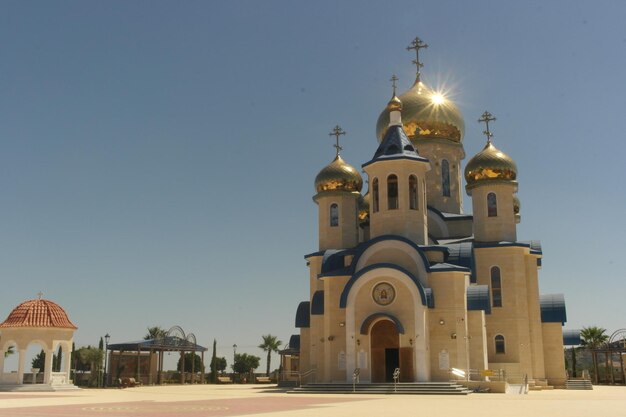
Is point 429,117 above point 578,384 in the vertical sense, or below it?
above

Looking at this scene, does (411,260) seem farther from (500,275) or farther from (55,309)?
(55,309)

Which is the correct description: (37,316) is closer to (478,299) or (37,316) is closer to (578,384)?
(478,299)

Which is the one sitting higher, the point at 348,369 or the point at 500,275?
the point at 500,275

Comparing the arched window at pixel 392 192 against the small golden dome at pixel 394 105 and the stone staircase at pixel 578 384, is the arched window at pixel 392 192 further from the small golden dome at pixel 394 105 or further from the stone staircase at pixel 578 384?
the stone staircase at pixel 578 384

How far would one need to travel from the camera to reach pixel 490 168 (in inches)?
1368

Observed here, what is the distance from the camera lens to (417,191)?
31344mm

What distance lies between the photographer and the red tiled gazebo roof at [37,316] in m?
32.6

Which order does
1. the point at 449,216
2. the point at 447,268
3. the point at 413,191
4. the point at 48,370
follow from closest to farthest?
the point at 447,268, the point at 413,191, the point at 48,370, the point at 449,216

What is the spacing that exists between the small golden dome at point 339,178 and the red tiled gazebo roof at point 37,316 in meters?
14.8

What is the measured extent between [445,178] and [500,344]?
9.97 meters

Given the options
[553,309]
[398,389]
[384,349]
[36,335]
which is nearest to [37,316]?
[36,335]

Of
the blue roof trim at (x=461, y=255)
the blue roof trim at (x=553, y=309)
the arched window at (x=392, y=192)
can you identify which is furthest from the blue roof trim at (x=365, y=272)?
the blue roof trim at (x=553, y=309)

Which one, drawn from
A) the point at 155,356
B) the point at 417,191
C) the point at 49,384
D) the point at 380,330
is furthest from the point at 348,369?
the point at 155,356

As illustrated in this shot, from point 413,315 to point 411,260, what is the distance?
8.62 feet
